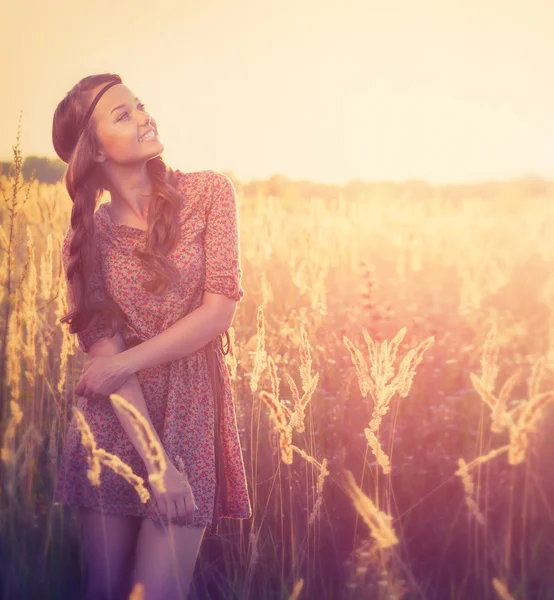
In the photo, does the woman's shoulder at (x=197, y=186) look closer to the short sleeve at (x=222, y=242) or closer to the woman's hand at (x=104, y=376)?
the short sleeve at (x=222, y=242)

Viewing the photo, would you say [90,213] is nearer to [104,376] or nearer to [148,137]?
[148,137]

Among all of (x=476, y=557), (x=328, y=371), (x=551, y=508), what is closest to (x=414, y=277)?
(x=328, y=371)

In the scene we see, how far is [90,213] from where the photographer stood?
5.43 ft

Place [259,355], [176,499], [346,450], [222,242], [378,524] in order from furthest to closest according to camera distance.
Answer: [346,450] → [259,355] → [222,242] → [176,499] → [378,524]

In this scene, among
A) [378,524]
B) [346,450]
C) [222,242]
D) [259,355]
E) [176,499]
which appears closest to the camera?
[378,524]

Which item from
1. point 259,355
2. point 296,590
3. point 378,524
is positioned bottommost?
point 296,590

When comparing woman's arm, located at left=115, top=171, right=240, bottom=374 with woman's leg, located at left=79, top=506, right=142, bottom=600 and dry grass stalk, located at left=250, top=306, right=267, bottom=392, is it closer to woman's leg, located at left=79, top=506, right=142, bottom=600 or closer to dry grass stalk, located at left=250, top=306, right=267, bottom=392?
dry grass stalk, located at left=250, top=306, right=267, bottom=392

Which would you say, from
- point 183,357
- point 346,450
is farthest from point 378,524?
point 346,450

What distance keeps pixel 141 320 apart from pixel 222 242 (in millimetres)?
275

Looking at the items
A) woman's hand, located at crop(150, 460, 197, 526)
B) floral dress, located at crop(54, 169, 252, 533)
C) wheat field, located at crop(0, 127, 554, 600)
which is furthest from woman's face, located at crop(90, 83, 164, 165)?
woman's hand, located at crop(150, 460, 197, 526)

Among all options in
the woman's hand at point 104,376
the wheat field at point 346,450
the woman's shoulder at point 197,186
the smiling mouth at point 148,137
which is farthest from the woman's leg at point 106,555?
the smiling mouth at point 148,137

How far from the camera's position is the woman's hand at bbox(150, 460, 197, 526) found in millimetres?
1484

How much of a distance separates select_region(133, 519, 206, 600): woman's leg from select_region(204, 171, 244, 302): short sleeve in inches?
22.0

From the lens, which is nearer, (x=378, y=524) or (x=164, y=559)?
(x=378, y=524)
